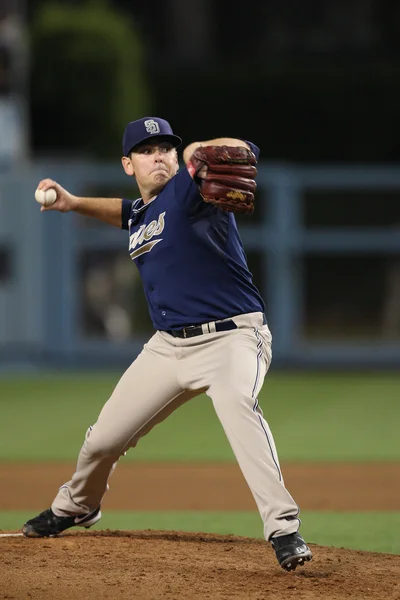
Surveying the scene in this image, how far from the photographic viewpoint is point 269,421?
995 cm

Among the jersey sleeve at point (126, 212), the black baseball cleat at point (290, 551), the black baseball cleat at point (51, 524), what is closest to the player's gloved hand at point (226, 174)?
the jersey sleeve at point (126, 212)

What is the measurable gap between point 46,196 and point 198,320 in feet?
3.08

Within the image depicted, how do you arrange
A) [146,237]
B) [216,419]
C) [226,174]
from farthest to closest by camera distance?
[216,419], [146,237], [226,174]

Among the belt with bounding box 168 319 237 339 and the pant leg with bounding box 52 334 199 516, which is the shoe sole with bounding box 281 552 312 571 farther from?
the belt with bounding box 168 319 237 339

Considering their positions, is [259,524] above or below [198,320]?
below

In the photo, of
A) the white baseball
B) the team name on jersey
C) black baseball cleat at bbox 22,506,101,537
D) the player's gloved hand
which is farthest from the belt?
black baseball cleat at bbox 22,506,101,537

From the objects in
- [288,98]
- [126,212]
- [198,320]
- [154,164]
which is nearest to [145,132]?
[154,164]

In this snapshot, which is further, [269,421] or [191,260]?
[269,421]

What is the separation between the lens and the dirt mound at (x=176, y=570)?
15.3 ft

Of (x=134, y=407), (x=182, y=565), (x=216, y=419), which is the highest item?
(x=134, y=407)

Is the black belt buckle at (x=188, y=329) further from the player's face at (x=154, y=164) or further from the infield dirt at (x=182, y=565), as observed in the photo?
the infield dirt at (x=182, y=565)

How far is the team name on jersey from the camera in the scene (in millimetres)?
5148

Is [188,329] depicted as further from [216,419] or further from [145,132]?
[216,419]

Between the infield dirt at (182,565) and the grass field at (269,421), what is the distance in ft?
1.18
